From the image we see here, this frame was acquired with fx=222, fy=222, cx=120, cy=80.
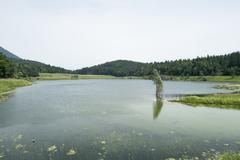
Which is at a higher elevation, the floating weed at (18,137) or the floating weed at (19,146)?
the floating weed at (19,146)

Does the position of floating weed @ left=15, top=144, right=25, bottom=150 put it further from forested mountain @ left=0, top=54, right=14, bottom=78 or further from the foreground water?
forested mountain @ left=0, top=54, right=14, bottom=78

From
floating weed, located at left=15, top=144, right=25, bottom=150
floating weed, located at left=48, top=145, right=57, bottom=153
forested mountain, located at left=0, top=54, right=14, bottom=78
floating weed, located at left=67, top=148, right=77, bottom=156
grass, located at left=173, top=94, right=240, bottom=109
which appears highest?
forested mountain, located at left=0, top=54, right=14, bottom=78

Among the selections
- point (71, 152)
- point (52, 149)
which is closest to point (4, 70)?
point (52, 149)

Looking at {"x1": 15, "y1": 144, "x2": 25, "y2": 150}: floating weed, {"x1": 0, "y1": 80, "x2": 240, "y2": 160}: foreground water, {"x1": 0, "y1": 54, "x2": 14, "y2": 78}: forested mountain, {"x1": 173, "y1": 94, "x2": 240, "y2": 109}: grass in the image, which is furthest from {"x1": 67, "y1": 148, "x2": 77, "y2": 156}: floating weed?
{"x1": 0, "y1": 54, "x2": 14, "y2": 78}: forested mountain

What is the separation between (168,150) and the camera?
2088 cm

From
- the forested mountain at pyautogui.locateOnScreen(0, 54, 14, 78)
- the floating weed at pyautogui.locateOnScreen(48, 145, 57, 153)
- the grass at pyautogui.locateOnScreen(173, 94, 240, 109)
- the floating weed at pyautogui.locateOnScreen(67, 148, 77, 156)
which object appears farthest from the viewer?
the forested mountain at pyautogui.locateOnScreen(0, 54, 14, 78)

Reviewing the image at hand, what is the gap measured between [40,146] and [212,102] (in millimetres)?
41141

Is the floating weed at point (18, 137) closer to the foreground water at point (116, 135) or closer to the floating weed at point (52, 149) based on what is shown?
the foreground water at point (116, 135)

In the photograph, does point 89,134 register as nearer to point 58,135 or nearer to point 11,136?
point 58,135

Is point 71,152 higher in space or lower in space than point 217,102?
lower

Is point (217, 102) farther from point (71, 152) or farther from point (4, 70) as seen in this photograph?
point (4, 70)

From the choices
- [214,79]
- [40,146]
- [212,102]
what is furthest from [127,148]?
[214,79]

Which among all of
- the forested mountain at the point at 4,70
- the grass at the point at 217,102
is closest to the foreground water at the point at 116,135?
the grass at the point at 217,102

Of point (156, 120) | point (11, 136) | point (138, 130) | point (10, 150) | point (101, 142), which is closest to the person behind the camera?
point (10, 150)
